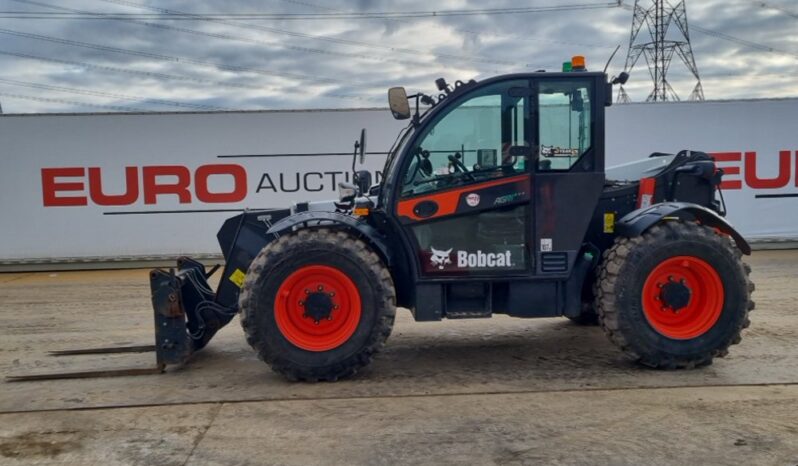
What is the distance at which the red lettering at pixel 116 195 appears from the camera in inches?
464

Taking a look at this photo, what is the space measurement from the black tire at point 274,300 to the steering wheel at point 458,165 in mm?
946

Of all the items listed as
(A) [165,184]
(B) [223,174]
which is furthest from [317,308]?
(A) [165,184]

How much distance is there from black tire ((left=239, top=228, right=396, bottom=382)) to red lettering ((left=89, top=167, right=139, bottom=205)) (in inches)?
306

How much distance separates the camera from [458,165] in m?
5.11

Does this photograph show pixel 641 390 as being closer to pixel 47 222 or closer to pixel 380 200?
pixel 380 200

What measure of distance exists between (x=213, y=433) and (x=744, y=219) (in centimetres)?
1116

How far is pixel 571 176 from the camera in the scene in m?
5.14

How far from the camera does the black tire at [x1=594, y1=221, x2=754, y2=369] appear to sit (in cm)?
504

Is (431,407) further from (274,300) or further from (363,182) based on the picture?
(363,182)

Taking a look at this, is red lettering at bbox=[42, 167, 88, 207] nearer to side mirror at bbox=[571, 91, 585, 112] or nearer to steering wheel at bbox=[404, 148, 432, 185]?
steering wheel at bbox=[404, 148, 432, 185]

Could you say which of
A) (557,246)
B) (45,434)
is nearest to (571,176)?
(557,246)

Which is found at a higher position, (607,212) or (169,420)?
(607,212)

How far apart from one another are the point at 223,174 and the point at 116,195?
6.30ft

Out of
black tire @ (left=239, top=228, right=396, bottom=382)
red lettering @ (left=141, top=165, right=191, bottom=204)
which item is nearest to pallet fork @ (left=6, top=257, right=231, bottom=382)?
black tire @ (left=239, top=228, right=396, bottom=382)
